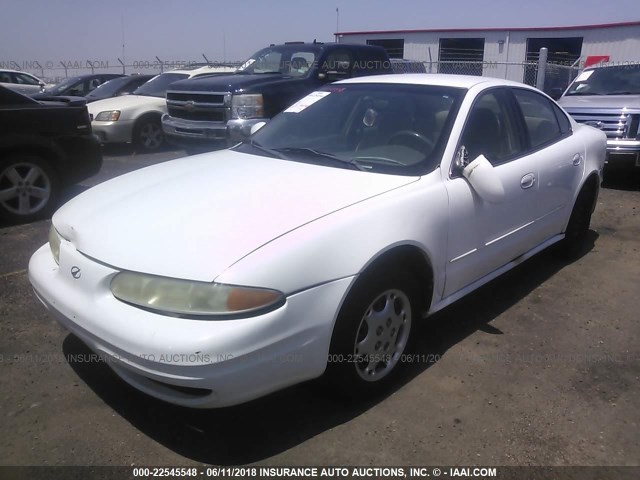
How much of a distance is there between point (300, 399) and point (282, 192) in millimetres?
1066

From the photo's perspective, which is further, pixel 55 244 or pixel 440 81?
pixel 440 81

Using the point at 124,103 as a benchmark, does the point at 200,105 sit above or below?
above

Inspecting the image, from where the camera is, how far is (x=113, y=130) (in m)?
9.82

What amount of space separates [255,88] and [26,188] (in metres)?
3.21

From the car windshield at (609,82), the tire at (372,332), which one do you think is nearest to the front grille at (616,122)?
the car windshield at (609,82)

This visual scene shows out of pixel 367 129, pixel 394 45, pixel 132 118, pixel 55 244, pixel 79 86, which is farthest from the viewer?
pixel 394 45

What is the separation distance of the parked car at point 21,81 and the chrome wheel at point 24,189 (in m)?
11.9

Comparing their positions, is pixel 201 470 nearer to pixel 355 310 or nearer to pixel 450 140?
pixel 355 310

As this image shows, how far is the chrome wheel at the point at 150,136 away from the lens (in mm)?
10250

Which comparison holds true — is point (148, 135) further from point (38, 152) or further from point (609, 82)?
point (609, 82)

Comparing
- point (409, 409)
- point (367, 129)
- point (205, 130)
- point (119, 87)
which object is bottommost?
point (409, 409)

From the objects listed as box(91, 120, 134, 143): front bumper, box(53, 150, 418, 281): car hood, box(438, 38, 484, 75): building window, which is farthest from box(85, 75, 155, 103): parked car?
box(438, 38, 484, 75): building window

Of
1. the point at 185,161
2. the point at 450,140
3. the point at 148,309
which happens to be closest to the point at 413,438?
the point at 148,309

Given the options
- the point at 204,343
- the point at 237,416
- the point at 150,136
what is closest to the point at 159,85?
the point at 150,136
